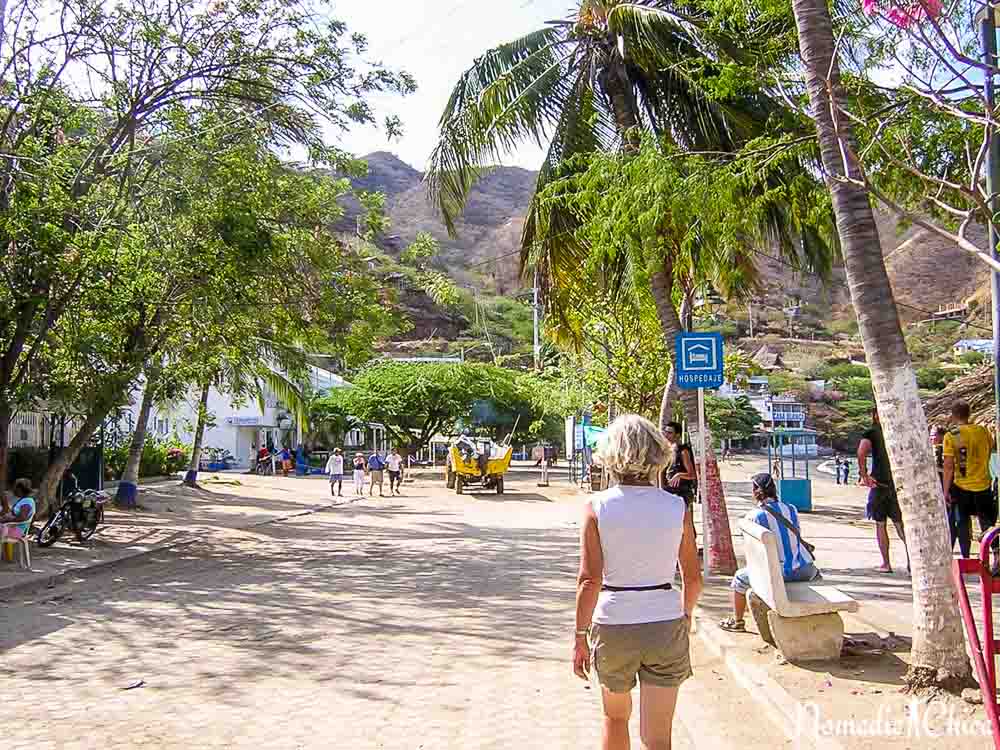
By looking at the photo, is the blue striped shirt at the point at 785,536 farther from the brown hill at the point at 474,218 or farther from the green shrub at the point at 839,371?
the brown hill at the point at 474,218

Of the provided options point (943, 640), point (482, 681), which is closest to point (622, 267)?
point (482, 681)

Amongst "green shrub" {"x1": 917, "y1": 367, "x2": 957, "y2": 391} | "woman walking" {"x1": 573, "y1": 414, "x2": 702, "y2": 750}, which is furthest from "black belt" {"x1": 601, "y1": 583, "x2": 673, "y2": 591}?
"green shrub" {"x1": 917, "y1": 367, "x2": 957, "y2": 391}

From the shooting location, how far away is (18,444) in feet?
76.8

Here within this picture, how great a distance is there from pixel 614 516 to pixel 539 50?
11.2 metres

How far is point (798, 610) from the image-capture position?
6.42 metres

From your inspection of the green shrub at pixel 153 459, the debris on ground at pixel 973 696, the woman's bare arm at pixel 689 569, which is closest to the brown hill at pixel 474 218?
the green shrub at pixel 153 459

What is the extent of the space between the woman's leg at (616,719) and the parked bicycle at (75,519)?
13.3 metres

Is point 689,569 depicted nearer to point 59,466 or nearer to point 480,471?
point 59,466

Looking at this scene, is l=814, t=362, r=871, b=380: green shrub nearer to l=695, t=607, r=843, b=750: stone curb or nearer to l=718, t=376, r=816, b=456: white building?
l=718, t=376, r=816, b=456: white building

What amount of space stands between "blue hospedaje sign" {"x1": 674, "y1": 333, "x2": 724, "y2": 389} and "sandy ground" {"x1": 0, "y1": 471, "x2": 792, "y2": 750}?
9.18ft

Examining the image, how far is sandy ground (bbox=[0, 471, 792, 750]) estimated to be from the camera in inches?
224

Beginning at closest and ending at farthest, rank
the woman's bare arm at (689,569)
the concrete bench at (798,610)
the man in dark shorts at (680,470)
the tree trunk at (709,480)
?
the woman's bare arm at (689,569) < the concrete bench at (798,610) < the tree trunk at (709,480) < the man in dark shorts at (680,470)

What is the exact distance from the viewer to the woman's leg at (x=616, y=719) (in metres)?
3.98

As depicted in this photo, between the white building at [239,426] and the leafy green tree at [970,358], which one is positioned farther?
the leafy green tree at [970,358]
